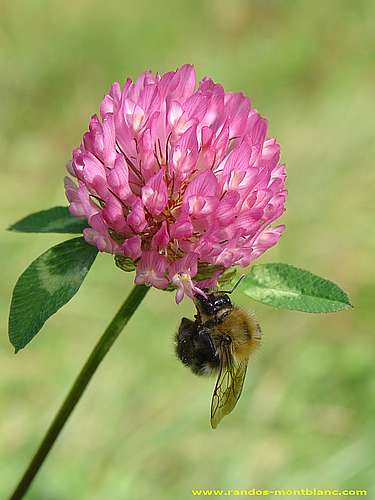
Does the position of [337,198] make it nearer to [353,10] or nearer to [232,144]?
[353,10]

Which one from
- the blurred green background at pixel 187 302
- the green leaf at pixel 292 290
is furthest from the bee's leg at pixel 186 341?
the blurred green background at pixel 187 302

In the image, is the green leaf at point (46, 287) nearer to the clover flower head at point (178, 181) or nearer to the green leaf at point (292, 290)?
the clover flower head at point (178, 181)

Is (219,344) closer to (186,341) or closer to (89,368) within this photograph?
(186,341)

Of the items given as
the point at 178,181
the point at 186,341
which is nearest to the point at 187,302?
the point at 186,341

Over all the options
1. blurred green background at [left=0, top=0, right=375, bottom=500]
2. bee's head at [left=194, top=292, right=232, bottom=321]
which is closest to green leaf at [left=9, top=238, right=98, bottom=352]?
bee's head at [left=194, top=292, right=232, bottom=321]

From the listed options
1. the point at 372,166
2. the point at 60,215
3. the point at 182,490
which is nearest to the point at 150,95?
the point at 60,215
